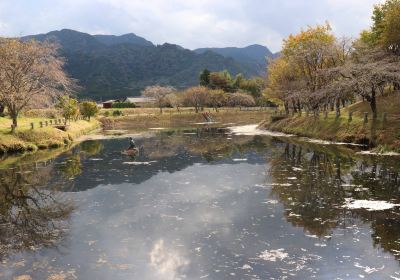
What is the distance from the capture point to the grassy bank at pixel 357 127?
1519 inches

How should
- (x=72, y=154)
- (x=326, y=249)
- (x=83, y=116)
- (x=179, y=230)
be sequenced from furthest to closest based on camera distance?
1. (x=83, y=116)
2. (x=72, y=154)
3. (x=179, y=230)
4. (x=326, y=249)

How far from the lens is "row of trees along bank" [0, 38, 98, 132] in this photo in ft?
157

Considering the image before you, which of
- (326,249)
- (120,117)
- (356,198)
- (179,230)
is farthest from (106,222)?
(120,117)

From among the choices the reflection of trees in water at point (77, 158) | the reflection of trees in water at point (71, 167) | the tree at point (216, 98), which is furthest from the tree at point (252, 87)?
the reflection of trees in water at point (71, 167)

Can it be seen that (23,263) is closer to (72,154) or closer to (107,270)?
(107,270)

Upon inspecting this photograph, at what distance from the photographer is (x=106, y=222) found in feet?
60.6

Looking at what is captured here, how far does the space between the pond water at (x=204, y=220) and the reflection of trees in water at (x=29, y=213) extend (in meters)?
0.06

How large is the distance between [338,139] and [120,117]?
73230 millimetres

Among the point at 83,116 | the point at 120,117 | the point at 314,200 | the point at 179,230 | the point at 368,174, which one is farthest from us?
the point at 120,117

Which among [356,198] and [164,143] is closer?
[356,198]

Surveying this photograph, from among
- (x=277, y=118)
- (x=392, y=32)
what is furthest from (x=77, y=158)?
(x=392, y=32)

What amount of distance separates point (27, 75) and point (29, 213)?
3339cm

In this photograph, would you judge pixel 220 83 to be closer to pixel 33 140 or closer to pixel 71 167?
pixel 33 140

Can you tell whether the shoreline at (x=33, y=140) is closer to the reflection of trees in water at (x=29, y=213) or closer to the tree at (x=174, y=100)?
the reflection of trees in water at (x=29, y=213)
